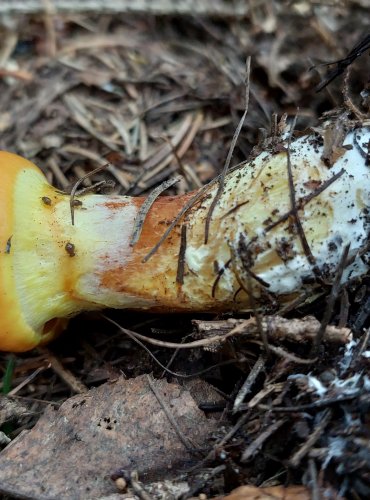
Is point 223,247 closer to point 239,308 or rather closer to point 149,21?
point 239,308

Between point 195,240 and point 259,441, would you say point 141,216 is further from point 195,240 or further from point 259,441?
point 259,441

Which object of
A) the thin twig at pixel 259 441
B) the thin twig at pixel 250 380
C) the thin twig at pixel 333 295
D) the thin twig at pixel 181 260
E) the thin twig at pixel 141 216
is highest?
the thin twig at pixel 141 216

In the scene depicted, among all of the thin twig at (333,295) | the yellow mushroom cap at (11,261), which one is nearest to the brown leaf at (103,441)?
the yellow mushroom cap at (11,261)

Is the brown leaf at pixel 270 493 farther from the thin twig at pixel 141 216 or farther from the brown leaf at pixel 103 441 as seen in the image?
the thin twig at pixel 141 216

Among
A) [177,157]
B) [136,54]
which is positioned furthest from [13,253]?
[136,54]

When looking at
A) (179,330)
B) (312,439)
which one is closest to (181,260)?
(179,330)

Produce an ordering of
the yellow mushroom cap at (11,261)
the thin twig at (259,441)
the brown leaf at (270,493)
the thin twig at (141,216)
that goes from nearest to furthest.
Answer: the brown leaf at (270,493), the thin twig at (259,441), the yellow mushroom cap at (11,261), the thin twig at (141,216)
